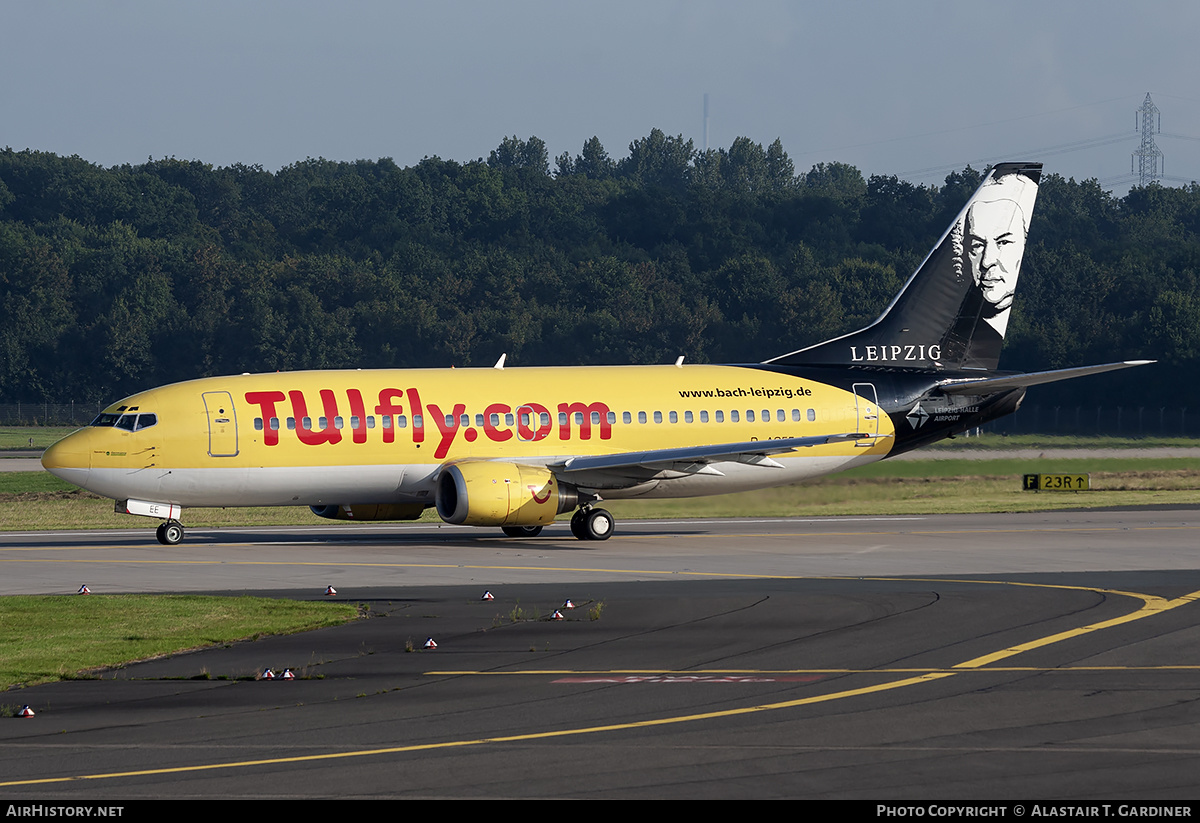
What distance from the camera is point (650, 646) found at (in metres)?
21.3

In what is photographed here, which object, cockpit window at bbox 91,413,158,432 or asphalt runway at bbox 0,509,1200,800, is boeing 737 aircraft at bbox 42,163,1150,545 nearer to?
cockpit window at bbox 91,413,158,432

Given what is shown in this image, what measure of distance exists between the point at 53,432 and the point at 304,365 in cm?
2336

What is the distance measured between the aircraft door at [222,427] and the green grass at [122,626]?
10.7 metres

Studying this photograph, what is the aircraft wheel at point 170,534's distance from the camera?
3894 centimetres

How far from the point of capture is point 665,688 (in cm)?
1789

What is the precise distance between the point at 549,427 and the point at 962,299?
14.6m

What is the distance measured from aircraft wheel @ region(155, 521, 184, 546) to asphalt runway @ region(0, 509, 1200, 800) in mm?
5208

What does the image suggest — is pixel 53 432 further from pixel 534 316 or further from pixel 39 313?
pixel 534 316

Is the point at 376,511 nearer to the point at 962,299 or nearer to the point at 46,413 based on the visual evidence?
the point at 962,299

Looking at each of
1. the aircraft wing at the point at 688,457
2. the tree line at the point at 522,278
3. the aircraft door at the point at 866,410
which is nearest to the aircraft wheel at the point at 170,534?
the aircraft wing at the point at 688,457

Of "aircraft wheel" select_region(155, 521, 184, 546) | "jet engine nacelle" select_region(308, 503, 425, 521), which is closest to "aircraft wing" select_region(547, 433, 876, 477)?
"jet engine nacelle" select_region(308, 503, 425, 521)

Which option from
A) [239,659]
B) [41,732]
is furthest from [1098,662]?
[41,732]

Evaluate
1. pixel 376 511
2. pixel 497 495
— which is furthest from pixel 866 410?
pixel 376 511
